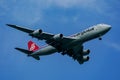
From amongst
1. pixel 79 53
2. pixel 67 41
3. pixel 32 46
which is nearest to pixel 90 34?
pixel 67 41

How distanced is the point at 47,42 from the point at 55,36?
11.1ft

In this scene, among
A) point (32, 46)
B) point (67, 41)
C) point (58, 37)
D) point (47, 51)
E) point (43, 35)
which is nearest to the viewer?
point (43, 35)

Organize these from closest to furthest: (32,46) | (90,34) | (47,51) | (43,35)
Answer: (90,34), (43,35), (47,51), (32,46)

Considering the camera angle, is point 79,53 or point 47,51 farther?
point 79,53

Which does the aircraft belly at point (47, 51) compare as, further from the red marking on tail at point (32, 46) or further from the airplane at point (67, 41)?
the red marking on tail at point (32, 46)

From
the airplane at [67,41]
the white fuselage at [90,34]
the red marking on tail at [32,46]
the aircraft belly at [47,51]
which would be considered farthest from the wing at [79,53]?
the red marking on tail at [32,46]

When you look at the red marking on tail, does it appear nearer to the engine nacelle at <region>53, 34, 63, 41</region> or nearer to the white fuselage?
the engine nacelle at <region>53, 34, 63, 41</region>

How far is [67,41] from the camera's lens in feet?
295

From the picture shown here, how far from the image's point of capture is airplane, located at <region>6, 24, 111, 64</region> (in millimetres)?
86750

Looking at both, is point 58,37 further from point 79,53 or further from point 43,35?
point 79,53

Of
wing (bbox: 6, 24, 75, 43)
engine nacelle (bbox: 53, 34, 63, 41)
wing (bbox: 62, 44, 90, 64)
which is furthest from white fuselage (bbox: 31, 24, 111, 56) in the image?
wing (bbox: 62, 44, 90, 64)

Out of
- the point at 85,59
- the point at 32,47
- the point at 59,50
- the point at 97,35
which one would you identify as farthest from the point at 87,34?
the point at 32,47

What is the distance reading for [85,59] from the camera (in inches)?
3994

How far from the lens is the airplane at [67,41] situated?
285 feet
